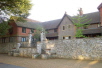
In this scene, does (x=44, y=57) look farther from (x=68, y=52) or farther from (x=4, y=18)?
(x=4, y=18)

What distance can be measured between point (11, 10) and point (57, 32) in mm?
14051

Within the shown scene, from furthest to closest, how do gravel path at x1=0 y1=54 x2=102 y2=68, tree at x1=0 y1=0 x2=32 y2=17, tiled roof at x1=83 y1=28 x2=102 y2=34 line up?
tiled roof at x1=83 y1=28 x2=102 y2=34 → tree at x1=0 y1=0 x2=32 y2=17 → gravel path at x1=0 y1=54 x2=102 y2=68

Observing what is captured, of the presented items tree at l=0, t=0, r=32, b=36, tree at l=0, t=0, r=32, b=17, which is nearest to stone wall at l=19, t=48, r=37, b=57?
tree at l=0, t=0, r=32, b=36

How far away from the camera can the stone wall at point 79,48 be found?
36.8ft

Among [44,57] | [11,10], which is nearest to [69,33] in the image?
[44,57]

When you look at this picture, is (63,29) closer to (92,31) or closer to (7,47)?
(92,31)

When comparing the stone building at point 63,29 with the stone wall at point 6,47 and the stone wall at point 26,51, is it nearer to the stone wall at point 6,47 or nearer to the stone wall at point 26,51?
the stone wall at point 6,47

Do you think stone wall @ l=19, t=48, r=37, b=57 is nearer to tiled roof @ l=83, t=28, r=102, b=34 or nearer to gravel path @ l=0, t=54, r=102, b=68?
gravel path @ l=0, t=54, r=102, b=68

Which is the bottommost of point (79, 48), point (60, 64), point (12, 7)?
point (60, 64)

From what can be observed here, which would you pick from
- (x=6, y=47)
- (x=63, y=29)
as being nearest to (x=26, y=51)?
(x=6, y=47)

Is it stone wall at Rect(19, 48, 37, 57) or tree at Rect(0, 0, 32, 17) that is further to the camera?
stone wall at Rect(19, 48, 37, 57)

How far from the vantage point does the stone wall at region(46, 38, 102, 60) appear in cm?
1123

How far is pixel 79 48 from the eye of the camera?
1240cm

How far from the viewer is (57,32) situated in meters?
26.2
